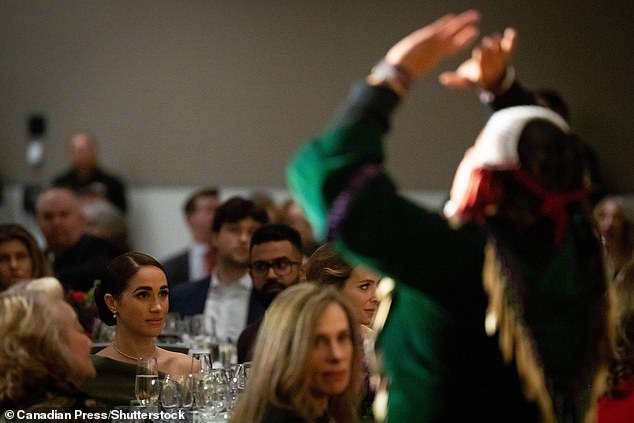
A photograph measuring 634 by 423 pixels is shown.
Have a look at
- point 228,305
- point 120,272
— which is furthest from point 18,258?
point 120,272

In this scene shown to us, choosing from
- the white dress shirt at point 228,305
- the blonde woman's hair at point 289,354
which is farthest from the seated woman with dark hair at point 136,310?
the blonde woman's hair at point 289,354

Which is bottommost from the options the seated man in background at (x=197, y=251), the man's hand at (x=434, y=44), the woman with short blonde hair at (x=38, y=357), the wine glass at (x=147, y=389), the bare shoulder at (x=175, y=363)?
the seated man in background at (x=197, y=251)

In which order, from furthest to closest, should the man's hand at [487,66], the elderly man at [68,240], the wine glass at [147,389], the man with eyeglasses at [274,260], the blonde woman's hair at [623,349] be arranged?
the elderly man at [68,240], the man with eyeglasses at [274,260], the wine glass at [147,389], the blonde woman's hair at [623,349], the man's hand at [487,66]

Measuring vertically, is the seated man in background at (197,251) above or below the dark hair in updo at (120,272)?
below

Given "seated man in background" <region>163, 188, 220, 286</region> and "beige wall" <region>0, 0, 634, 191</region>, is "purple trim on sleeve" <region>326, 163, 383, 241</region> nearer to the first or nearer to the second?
"seated man in background" <region>163, 188, 220, 286</region>

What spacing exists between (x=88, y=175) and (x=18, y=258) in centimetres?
469

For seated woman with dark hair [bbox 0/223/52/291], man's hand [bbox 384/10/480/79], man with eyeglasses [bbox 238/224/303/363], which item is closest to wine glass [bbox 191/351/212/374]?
man with eyeglasses [bbox 238/224/303/363]

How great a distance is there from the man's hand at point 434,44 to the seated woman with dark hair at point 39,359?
4.52 feet

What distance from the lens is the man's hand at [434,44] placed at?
8.39 ft

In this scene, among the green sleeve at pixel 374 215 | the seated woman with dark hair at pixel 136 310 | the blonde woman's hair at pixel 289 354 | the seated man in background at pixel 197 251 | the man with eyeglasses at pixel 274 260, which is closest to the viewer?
the green sleeve at pixel 374 215

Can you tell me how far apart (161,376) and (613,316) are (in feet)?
6.60

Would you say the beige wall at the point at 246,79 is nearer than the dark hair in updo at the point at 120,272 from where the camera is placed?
No

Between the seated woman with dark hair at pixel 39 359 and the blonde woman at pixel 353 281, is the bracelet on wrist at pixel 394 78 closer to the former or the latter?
the seated woman with dark hair at pixel 39 359

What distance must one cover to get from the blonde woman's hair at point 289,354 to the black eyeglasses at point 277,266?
8.75ft
